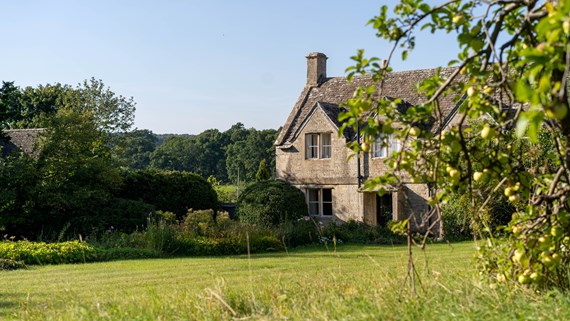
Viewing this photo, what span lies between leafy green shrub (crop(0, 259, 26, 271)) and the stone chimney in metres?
17.6

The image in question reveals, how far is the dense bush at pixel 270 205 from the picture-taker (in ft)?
77.9

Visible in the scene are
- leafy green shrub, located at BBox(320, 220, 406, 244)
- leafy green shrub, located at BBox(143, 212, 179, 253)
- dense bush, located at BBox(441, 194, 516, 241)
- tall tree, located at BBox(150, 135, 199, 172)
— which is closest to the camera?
leafy green shrub, located at BBox(143, 212, 179, 253)

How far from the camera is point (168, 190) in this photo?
84.8 feet

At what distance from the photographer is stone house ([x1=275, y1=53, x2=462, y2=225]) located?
25938 millimetres

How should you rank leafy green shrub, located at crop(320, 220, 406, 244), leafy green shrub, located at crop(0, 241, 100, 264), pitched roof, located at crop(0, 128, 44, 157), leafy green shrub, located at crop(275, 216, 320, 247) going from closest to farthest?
leafy green shrub, located at crop(0, 241, 100, 264) < leafy green shrub, located at crop(275, 216, 320, 247) < leafy green shrub, located at crop(320, 220, 406, 244) < pitched roof, located at crop(0, 128, 44, 157)

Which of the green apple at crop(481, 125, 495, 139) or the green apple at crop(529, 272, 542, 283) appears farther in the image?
the green apple at crop(529, 272, 542, 283)

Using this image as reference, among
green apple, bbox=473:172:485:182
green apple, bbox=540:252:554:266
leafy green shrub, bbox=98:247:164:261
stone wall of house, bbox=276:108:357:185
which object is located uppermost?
stone wall of house, bbox=276:108:357:185

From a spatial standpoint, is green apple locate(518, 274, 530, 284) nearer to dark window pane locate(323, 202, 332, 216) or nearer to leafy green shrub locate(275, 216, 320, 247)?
leafy green shrub locate(275, 216, 320, 247)

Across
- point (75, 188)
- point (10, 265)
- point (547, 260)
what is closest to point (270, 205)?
point (75, 188)

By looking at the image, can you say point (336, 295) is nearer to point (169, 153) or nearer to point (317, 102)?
point (317, 102)

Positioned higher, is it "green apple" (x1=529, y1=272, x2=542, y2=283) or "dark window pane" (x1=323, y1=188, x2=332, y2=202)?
"dark window pane" (x1=323, y1=188, x2=332, y2=202)

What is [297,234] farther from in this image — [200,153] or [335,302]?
[200,153]

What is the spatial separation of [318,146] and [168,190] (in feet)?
20.3

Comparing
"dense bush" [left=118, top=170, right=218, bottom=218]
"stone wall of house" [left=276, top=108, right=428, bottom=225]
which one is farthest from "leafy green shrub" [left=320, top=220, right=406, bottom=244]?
"dense bush" [left=118, top=170, right=218, bottom=218]
